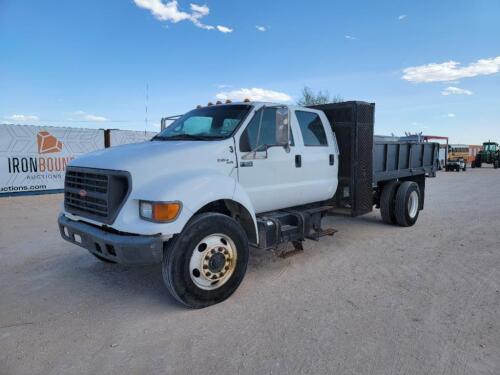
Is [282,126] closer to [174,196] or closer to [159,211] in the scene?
[174,196]

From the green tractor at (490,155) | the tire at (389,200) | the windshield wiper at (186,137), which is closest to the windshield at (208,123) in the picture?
the windshield wiper at (186,137)

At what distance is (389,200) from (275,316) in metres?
4.94

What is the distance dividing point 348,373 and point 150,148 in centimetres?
294

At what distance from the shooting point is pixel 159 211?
3.51m

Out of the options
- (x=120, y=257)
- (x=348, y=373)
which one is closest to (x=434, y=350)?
(x=348, y=373)

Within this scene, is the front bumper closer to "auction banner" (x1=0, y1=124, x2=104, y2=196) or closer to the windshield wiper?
the windshield wiper

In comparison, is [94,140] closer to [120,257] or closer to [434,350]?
[120,257]

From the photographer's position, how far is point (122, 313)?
→ 12.7 feet

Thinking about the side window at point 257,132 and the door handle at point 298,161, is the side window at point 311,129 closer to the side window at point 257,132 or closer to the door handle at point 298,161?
the door handle at point 298,161

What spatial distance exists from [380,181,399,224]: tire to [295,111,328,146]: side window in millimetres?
2660

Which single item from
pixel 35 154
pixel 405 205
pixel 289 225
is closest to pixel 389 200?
pixel 405 205

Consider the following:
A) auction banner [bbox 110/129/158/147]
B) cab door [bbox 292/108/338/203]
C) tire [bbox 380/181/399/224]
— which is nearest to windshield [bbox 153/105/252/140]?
cab door [bbox 292/108/338/203]

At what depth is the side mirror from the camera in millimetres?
4445

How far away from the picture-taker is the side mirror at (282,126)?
445cm
